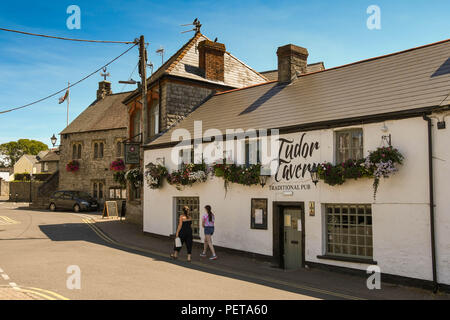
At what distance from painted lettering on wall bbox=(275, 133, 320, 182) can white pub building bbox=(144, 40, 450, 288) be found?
0.11 feet

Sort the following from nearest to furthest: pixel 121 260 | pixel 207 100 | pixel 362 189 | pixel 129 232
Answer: pixel 362 189 < pixel 121 260 < pixel 129 232 < pixel 207 100

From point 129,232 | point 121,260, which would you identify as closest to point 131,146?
point 129,232

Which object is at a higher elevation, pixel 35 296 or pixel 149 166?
pixel 149 166

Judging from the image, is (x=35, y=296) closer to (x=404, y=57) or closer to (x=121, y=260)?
(x=121, y=260)

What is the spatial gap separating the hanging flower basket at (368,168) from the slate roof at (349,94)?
4.10ft

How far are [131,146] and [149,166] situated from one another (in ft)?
10.1

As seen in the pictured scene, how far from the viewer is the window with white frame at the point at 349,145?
37.5 ft

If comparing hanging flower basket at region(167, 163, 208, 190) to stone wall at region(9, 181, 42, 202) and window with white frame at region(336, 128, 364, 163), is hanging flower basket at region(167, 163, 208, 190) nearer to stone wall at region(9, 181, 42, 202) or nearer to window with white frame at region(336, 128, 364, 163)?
window with white frame at region(336, 128, 364, 163)

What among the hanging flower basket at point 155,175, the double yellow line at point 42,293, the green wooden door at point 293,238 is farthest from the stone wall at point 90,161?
the double yellow line at point 42,293

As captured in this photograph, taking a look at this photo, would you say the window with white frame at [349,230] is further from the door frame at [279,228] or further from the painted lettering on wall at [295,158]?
the painted lettering on wall at [295,158]

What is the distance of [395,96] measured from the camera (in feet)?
37.5

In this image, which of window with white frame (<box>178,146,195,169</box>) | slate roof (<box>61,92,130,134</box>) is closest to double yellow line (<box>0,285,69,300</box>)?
window with white frame (<box>178,146,195,169</box>)

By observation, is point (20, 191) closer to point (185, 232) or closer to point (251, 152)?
point (185, 232)

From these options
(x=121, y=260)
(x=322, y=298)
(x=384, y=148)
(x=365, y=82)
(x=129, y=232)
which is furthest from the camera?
(x=129, y=232)
